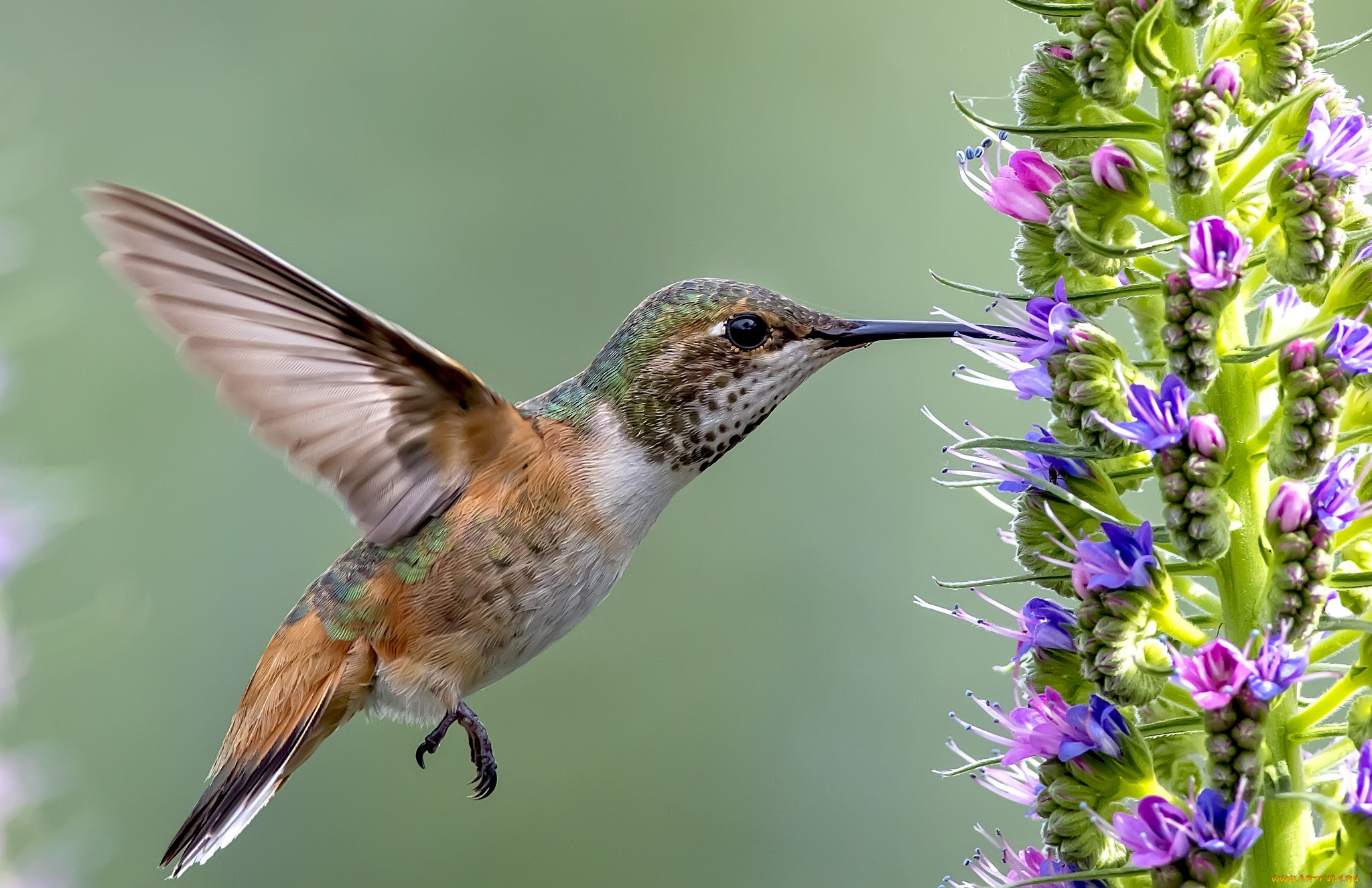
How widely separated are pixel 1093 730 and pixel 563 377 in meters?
5.54

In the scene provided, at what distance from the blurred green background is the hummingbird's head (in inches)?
128

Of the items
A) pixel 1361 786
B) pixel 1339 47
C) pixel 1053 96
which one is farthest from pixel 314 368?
pixel 1361 786

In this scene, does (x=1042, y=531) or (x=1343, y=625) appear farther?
(x=1042, y=531)

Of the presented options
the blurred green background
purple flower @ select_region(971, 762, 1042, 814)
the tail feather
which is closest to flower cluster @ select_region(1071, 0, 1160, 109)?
purple flower @ select_region(971, 762, 1042, 814)

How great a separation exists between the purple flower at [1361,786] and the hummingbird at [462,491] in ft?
5.74

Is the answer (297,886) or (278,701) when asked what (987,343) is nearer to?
(278,701)

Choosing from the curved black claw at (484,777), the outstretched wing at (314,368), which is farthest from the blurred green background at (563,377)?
the curved black claw at (484,777)

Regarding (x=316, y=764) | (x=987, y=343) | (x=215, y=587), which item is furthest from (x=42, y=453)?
(x=987, y=343)

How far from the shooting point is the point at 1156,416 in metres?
2.69

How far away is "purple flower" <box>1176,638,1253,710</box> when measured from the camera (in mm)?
2557

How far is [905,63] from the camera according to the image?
8328 mm

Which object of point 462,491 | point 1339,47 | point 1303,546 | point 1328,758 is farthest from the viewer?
point 462,491

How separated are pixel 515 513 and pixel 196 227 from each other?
128cm

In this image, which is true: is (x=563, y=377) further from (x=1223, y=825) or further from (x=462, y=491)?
(x=1223, y=825)
